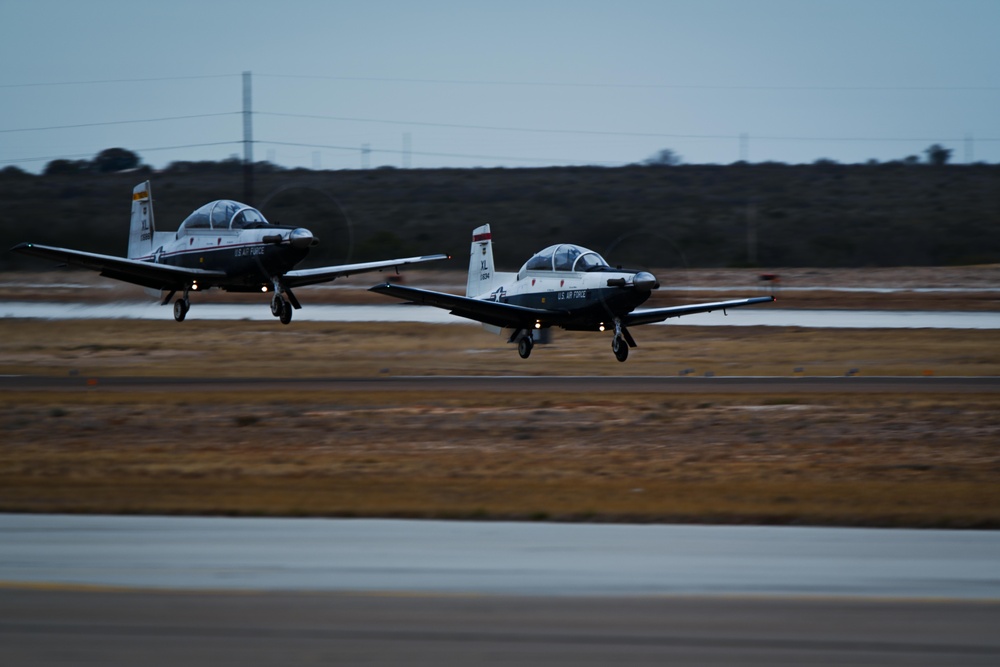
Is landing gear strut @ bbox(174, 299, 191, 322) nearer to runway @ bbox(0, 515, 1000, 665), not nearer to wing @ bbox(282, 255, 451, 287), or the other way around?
wing @ bbox(282, 255, 451, 287)

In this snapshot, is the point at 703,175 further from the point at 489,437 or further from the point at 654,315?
the point at 489,437

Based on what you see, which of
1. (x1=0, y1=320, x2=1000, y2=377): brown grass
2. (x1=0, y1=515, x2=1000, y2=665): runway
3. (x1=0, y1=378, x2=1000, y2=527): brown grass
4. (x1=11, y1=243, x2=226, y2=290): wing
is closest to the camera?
(x1=0, y1=515, x2=1000, y2=665): runway

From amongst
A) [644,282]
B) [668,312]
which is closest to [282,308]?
[644,282]

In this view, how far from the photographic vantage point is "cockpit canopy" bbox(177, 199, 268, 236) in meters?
27.1

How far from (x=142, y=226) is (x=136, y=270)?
7.27 feet

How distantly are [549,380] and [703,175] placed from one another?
78047 mm

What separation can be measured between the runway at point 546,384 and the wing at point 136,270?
2452mm

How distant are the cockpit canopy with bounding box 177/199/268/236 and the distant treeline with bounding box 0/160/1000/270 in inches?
1227

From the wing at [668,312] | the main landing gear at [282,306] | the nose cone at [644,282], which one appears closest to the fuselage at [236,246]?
the main landing gear at [282,306]

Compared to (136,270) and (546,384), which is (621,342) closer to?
(546,384)

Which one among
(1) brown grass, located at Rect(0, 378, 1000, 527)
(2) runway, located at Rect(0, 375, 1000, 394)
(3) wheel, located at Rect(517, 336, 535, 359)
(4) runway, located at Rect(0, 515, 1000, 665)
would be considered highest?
(3) wheel, located at Rect(517, 336, 535, 359)

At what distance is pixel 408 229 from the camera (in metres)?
81.4

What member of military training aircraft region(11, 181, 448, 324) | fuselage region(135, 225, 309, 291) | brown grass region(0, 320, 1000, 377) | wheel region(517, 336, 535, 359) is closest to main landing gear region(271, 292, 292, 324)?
military training aircraft region(11, 181, 448, 324)

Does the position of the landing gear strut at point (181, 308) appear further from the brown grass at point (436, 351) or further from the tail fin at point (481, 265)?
the tail fin at point (481, 265)
